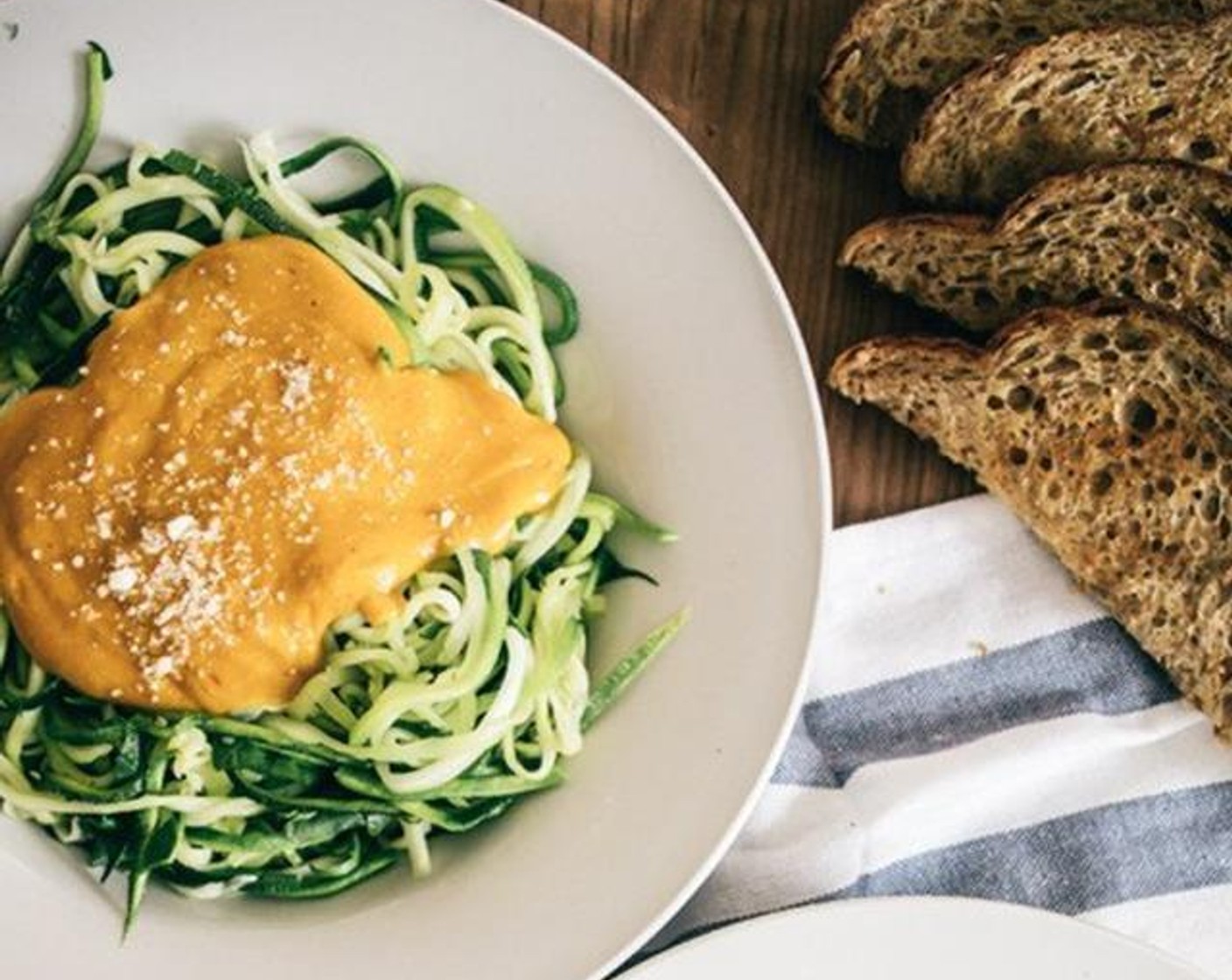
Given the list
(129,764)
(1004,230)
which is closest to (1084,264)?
(1004,230)

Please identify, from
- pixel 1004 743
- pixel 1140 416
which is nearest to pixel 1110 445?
pixel 1140 416

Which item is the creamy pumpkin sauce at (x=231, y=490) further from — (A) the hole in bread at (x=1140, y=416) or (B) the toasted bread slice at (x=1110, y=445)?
(A) the hole in bread at (x=1140, y=416)

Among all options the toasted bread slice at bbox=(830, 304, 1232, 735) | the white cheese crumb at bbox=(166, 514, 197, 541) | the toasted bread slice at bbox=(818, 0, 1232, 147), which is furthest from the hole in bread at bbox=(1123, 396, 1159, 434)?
the white cheese crumb at bbox=(166, 514, 197, 541)

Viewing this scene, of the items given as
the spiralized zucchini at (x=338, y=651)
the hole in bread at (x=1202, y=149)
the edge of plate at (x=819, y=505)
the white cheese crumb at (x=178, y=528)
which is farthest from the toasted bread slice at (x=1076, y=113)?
the white cheese crumb at (x=178, y=528)

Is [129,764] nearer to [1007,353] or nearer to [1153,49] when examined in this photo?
[1007,353]

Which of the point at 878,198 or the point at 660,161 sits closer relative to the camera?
the point at 660,161

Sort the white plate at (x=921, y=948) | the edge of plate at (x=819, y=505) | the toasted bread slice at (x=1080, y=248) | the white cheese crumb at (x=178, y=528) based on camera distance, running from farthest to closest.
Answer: the toasted bread slice at (x=1080, y=248)
the white plate at (x=921, y=948)
the edge of plate at (x=819, y=505)
the white cheese crumb at (x=178, y=528)
